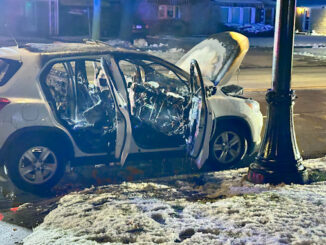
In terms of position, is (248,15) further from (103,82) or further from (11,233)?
(11,233)

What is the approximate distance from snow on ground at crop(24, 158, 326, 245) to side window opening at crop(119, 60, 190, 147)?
75 centimetres

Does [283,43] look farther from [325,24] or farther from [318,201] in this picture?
[325,24]

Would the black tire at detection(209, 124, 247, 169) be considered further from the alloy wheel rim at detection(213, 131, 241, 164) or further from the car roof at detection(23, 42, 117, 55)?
the car roof at detection(23, 42, 117, 55)

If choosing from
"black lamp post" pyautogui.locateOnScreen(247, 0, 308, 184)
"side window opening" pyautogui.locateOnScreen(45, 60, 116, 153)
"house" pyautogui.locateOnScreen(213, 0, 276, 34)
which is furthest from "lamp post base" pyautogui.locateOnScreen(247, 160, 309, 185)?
"house" pyautogui.locateOnScreen(213, 0, 276, 34)

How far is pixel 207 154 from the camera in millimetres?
6961

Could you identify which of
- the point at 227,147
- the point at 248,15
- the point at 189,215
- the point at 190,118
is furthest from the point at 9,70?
the point at 248,15

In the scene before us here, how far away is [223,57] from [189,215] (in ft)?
11.2

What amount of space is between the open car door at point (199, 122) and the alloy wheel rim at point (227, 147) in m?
0.52

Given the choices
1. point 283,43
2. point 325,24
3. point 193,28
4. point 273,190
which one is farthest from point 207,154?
point 325,24

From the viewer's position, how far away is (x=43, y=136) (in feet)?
21.5

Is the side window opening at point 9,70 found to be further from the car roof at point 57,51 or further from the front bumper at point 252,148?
→ the front bumper at point 252,148

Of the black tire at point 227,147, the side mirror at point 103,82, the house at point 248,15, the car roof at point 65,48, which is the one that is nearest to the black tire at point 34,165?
the car roof at point 65,48

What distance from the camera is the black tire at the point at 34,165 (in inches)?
254

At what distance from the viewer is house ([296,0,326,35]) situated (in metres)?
49.2
